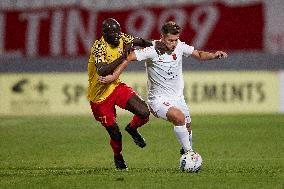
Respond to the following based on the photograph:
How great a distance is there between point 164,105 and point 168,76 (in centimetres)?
40

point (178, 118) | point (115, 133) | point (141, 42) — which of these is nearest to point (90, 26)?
point (141, 42)

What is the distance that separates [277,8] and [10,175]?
12.8 meters

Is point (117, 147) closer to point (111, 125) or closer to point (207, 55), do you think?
point (111, 125)

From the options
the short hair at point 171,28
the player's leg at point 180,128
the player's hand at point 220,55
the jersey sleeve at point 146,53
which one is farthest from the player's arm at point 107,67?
the player's hand at point 220,55

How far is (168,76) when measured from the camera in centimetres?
1055

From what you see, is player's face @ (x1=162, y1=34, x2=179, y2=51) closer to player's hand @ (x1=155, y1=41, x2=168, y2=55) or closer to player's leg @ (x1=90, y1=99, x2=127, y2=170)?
player's hand @ (x1=155, y1=41, x2=168, y2=55)

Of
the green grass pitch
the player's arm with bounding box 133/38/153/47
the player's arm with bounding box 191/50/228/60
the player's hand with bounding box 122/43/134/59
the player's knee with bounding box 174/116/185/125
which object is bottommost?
the green grass pitch

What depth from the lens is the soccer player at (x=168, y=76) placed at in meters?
10.1

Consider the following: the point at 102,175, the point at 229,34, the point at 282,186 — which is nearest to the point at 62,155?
the point at 102,175

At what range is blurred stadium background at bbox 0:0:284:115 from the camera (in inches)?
784

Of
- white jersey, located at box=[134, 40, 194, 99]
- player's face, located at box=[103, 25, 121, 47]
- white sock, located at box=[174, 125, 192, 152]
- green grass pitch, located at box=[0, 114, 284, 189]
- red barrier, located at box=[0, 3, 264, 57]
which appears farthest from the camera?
red barrier, located at box=[0, 3, 264, 57]

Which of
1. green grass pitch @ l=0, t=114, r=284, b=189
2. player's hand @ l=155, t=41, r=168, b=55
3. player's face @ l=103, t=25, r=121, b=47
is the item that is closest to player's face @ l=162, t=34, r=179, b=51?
player's hand @ l=155, t=41, r=168, b=55

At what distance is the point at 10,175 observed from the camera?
33.8 feet

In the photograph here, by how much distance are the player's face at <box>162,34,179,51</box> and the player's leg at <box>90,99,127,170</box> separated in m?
1.19
